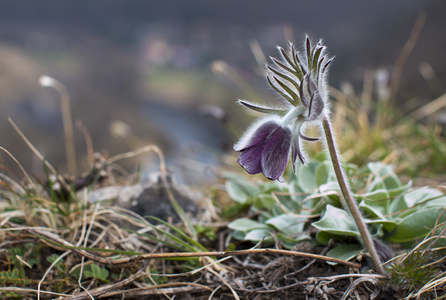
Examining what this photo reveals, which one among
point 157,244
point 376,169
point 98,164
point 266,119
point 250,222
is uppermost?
point 266,119

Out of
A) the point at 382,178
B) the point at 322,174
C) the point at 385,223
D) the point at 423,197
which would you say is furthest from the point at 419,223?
the point at 322,174

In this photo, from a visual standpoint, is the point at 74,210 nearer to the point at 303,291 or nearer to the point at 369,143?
the point at 303,291

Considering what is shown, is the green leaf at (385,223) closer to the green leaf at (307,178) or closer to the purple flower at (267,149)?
the green leaf at (307,178)

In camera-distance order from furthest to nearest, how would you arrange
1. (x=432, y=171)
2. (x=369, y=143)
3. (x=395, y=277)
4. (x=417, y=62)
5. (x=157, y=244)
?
(x=417, y=62) → (x=369, y=143) → (x=432, y=171) → (x=157, y=244) → (x=395, y=277)

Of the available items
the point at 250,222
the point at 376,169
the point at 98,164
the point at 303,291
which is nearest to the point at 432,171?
the point at 376,169

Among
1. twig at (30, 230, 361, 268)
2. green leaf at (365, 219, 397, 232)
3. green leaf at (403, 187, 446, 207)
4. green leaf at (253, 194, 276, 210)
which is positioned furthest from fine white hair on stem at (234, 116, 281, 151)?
green leaf at (403, 187, 446, 207)
